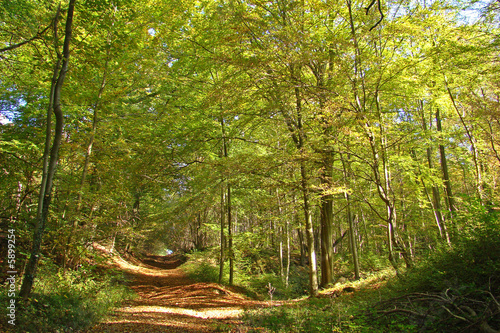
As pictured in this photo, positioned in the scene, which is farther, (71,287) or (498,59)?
(498,59)

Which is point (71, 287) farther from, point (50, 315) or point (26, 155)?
point (26, 155)

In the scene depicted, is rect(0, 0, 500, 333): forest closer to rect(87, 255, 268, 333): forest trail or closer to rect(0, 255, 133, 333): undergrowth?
rect(0, 255, 133, 333): undergrowth

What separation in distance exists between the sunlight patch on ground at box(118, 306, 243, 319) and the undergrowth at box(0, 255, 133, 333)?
0.68 meters

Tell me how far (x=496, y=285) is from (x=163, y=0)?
10768 millimetres

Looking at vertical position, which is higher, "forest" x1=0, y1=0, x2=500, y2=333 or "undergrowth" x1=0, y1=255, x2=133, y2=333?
"forest" x1=0, y1=0, x2=500, y2=333

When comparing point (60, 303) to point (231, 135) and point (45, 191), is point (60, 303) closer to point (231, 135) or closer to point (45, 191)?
point (45, 191)

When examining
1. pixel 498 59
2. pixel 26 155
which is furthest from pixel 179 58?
pixel 498 59

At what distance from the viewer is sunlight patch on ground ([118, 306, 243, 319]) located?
6983 millimetres

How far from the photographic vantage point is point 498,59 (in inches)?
287

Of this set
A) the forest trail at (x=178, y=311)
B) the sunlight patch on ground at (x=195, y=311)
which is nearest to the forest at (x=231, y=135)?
the forest trail at (x=178, y=311)

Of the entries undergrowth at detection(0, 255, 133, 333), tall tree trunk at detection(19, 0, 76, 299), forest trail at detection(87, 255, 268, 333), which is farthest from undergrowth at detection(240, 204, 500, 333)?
tall tree trunk at detection(19, 0, 76, 299)

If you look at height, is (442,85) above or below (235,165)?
above

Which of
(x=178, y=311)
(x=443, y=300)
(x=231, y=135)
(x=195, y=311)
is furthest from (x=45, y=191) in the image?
(x=443, y=300)

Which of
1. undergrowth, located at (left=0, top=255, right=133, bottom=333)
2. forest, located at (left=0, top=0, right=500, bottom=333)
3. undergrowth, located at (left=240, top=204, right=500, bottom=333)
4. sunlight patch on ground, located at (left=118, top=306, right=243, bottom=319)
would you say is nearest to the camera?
undergrowth, located at (left=240, top=204, right=500, bottom=333)
